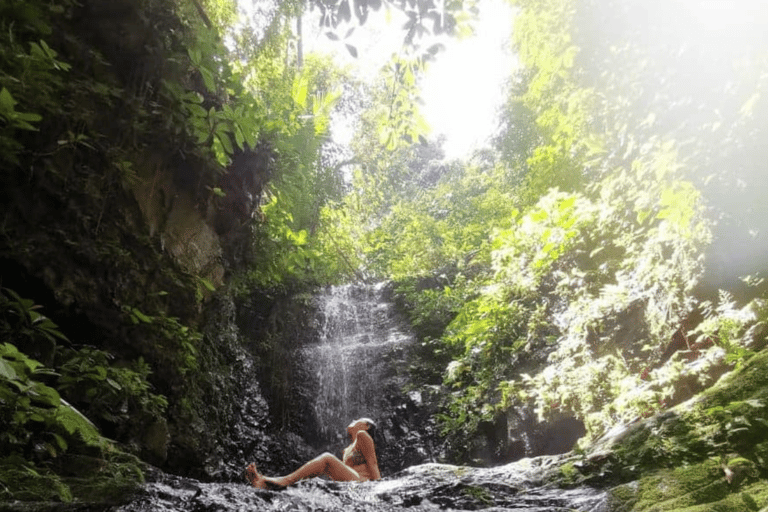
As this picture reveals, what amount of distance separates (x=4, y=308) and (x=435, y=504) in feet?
10.8

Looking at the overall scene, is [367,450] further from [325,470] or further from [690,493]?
[690,493]

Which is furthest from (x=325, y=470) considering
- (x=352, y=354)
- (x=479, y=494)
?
(x=352, y=354)

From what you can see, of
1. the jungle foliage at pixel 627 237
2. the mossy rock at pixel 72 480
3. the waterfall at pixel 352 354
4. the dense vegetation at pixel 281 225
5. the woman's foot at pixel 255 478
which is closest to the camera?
the mossy rock at pixel 72 480

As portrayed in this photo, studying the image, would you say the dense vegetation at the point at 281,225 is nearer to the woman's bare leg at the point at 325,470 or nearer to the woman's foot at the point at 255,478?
the woman's foot at the point at 255,478

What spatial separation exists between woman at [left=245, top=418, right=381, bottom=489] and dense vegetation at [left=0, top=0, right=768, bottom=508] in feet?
3.71

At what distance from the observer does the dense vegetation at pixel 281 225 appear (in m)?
3.41

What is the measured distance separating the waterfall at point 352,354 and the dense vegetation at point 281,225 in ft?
6.04

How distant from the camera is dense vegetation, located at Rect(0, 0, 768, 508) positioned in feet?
11.2

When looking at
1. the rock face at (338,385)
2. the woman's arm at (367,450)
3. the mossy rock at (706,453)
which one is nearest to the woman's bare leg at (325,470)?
the woman's arm at (367,450)

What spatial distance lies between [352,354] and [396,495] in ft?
22.4

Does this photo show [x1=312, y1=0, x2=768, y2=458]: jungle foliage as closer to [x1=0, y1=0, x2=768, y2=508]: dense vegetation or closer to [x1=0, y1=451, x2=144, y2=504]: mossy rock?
[x1=0, y1=0, x2=768, y2=508]: dense vegetation

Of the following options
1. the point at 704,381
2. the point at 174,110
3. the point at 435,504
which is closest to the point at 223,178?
the point at 174,110

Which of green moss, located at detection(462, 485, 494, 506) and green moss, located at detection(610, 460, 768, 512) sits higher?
green moss, located at detection(462, 485, 494, 506)

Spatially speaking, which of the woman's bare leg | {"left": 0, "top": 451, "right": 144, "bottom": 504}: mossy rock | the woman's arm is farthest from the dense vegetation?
the woman's arm
